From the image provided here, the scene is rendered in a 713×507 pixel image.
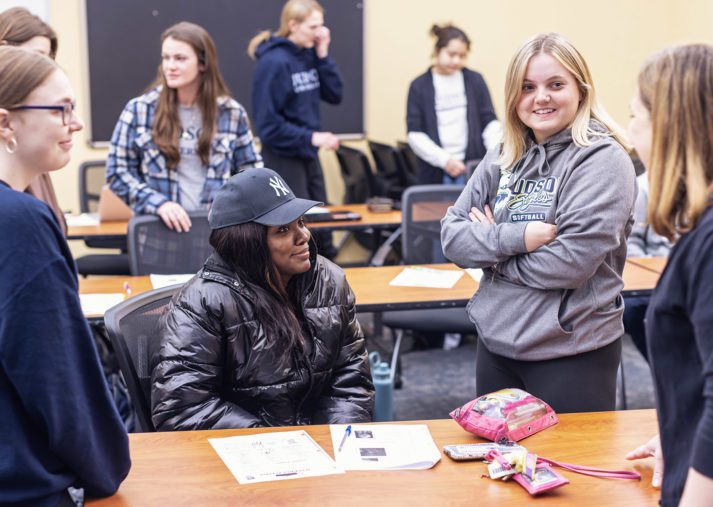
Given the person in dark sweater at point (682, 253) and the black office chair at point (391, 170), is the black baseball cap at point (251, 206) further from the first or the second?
the black office chair at point (391, 170)

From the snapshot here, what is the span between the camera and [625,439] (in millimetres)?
1870

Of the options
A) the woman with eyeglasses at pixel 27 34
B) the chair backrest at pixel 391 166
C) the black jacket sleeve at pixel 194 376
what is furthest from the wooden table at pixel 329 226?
the black jacket sleeve at pixel 194 376

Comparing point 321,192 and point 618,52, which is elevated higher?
point 618,52

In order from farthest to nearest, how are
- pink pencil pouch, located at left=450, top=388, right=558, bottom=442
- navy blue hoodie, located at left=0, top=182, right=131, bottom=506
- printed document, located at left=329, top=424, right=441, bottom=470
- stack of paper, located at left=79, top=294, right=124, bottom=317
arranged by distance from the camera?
stack of paper, located at left=79, top=294, right=124, bottom=317 < pink pencil pouch, located at left=450, top=388, right=558, bottom=442 < printed document, located at left=329, top=424, right=441, bottom=470 < navy blue hoodie, located at left=0, top=182, right=131, bottom=506

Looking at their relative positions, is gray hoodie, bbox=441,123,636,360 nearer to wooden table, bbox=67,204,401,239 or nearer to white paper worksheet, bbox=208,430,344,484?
white paper worksheet, bbox=208,430,344,484

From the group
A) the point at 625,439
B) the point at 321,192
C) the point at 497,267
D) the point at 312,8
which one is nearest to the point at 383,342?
the point at 321,192

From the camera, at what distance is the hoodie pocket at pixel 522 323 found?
2209 millimetres

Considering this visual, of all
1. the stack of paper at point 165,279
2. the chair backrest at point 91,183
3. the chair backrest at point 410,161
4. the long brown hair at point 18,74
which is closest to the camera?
the long brown hair at point 18,74

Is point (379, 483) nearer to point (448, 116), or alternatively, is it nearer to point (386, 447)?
point (386, 447)

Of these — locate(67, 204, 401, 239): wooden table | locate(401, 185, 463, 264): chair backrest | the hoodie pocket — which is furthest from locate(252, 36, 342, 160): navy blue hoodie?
the hoodie pocket

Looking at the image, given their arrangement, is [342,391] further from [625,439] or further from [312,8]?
[312,8]

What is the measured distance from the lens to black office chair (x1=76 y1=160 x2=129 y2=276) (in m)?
4.60

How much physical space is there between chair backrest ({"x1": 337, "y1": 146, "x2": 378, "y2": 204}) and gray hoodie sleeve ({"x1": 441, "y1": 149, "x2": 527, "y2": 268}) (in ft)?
12.4

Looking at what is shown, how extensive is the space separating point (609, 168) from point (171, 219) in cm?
187
